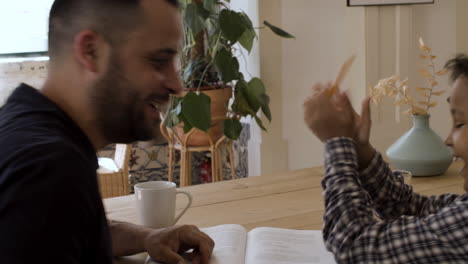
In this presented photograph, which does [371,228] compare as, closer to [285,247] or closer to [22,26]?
[285,247]

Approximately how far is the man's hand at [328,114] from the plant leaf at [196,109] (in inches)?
62.8

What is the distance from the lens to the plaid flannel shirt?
2.72 ft

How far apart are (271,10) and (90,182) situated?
8.22ft

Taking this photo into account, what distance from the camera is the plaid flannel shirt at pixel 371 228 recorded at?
830mm

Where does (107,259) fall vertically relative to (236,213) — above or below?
above

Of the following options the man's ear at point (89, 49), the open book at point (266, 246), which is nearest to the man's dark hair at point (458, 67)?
the open book at point (266, 246)

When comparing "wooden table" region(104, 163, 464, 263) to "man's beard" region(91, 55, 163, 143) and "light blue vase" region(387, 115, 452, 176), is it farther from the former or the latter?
"man's beard" region(91, 55, 163, 143)

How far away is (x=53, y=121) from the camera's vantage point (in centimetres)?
70

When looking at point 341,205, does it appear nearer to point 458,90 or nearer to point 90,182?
point 458,90

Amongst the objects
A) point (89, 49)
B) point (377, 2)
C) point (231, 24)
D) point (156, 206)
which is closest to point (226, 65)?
point (231, 24)

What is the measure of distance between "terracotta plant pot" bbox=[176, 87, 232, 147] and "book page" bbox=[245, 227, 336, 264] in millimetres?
1820

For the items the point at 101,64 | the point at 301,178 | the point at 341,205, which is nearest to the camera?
the point at 101,64

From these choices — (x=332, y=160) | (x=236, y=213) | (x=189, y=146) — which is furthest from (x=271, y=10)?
(x=332, y=160)

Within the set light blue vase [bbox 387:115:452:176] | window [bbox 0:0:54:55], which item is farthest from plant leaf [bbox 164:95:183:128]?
light blue vase [bbox 387:115:452:176]
